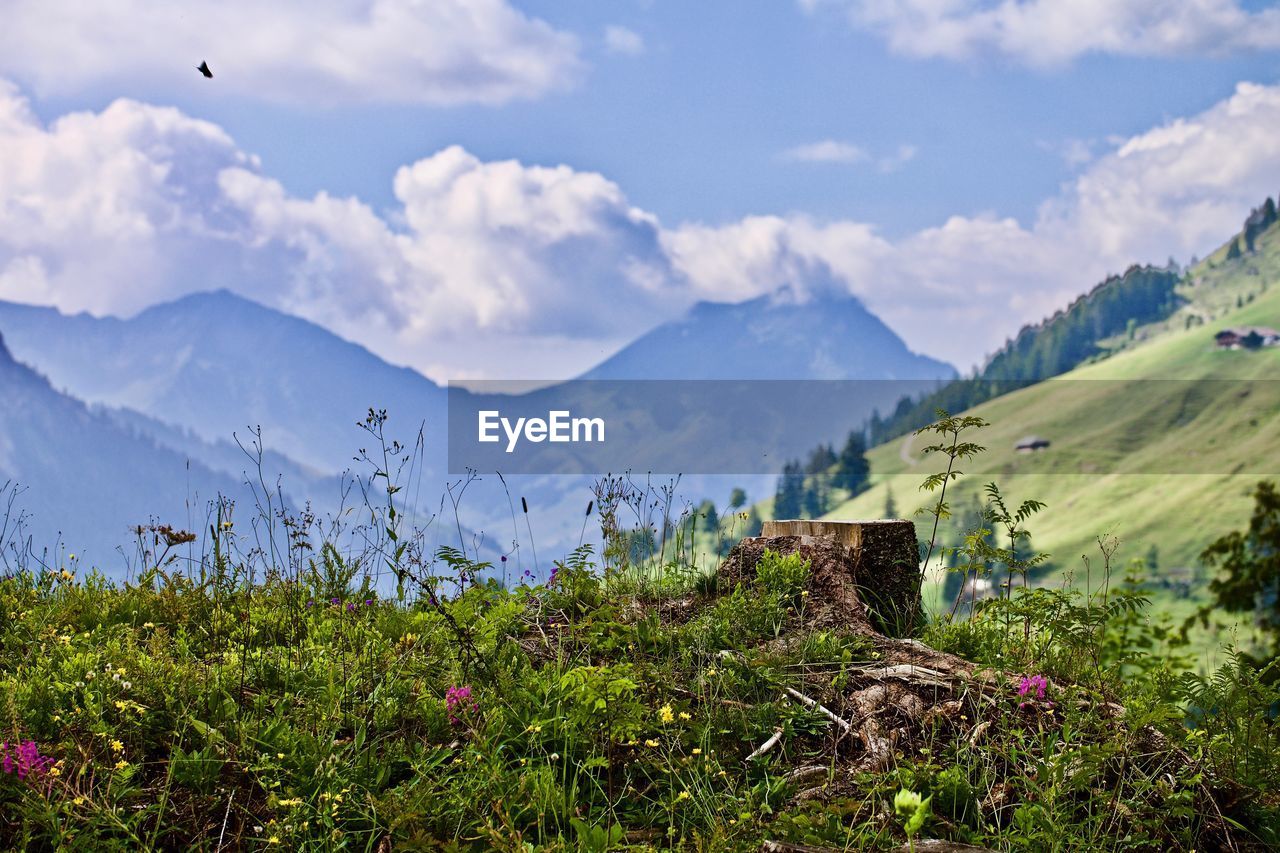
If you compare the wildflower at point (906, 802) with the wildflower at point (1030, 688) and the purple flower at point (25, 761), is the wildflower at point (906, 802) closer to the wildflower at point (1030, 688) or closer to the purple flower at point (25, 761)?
the wildflower at point (1030, 688)

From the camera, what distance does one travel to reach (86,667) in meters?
5.09

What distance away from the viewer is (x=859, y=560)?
6836 mm

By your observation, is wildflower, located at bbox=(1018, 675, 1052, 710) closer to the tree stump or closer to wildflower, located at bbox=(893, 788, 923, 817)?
the tree stump

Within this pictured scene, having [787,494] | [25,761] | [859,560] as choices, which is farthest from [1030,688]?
[787,494]

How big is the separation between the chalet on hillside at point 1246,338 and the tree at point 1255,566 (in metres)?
153

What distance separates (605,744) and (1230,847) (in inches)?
113

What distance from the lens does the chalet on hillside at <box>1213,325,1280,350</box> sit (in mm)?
143875

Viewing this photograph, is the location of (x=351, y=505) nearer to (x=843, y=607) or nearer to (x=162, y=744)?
(x=162, y=744)

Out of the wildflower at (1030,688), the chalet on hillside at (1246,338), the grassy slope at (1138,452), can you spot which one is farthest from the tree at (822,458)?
the chalet on hillside at (1246,338)

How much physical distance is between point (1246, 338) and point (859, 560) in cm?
16366

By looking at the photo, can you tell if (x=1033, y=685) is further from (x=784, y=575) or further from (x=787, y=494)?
(x=787, y=494)

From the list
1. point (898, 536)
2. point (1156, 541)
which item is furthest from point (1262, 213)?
point (898, 536)

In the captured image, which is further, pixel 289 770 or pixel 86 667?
pixel 86 667

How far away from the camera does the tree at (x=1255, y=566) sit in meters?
10.3
